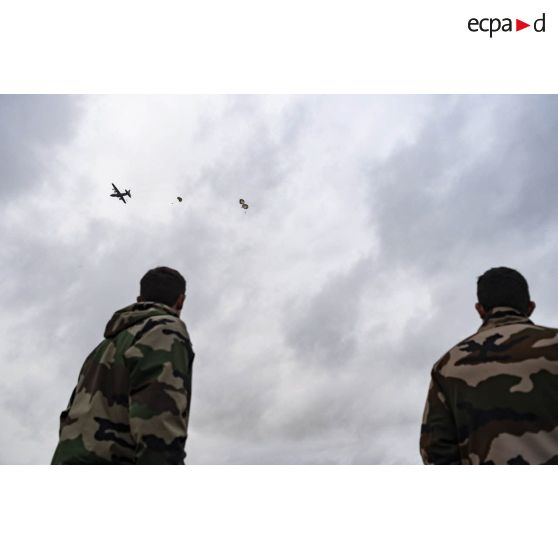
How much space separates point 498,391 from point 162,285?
4.70 m

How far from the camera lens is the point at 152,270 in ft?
25.4

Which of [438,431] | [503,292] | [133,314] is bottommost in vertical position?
[438,431]

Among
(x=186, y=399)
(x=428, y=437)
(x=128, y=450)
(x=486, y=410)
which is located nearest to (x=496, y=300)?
(x=486, y=410)

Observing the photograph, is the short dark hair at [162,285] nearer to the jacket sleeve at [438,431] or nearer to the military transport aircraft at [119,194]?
the jacket sleeve at [438,431]

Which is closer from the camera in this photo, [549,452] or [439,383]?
[549,452]

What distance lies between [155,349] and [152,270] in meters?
1.49

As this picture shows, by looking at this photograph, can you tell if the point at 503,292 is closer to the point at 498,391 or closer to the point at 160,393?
the point at 498,391

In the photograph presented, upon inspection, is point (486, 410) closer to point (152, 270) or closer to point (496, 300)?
point (496, 300)

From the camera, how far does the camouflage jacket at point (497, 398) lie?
6.46 m

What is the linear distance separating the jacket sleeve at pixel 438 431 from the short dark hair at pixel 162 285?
385 cm

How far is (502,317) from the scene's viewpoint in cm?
755

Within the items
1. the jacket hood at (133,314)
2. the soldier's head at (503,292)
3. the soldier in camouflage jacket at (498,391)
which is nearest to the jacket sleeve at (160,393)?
the jacket hood at (133,314)

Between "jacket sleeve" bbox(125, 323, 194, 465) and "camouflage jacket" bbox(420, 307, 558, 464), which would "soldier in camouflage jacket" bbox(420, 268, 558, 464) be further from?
"jacket sleeve" bbox(125, 323, 194, 465)

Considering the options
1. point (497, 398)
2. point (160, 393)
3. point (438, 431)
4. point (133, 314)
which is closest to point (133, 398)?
point (160, 393)
